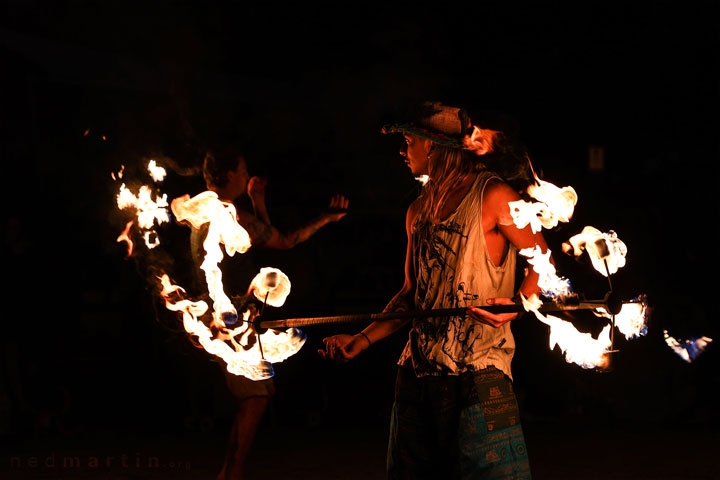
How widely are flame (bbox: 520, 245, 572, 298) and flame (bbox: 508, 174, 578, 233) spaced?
85 millimetres

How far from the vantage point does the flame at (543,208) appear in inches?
117

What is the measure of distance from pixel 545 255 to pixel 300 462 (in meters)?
4.44

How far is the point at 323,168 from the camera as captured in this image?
8.77 metres

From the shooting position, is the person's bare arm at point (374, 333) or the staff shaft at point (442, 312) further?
the person's bare arm at point (374, 333)

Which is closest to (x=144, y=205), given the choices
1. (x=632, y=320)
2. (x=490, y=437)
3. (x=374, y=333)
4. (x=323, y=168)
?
(x=374, y=333)

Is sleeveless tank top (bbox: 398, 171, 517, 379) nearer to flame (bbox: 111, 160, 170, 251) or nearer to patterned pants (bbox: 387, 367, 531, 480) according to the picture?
patterned pants (bbox: 387, 367, 531, 480)

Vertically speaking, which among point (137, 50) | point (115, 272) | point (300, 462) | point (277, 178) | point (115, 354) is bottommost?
point (300, 462)

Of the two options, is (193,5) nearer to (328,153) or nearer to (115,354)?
(328,153)

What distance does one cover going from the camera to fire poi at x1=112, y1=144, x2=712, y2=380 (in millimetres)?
2984

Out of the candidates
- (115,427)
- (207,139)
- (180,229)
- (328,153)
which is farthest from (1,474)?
(328,153)

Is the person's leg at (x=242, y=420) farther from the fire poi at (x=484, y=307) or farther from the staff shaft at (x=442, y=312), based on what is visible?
the staff shaft at (x=442, y=312)

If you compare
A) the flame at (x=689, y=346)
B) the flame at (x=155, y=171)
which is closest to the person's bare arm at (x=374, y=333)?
the flame at (x=689, y=346)

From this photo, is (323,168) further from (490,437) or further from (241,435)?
(490,437)

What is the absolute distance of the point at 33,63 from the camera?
930 cm
